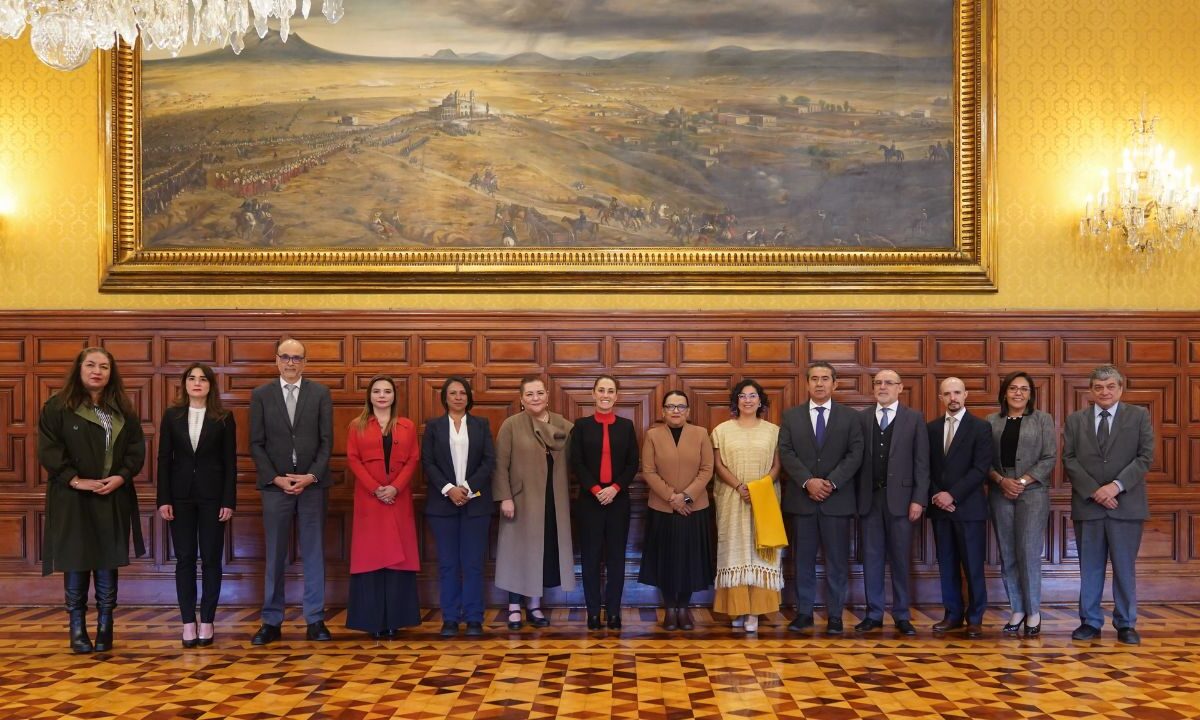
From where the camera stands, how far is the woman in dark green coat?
5.64 metres

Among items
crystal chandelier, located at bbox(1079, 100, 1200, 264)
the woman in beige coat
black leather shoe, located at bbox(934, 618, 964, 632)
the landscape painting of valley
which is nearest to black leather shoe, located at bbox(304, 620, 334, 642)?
the woman in beige coat

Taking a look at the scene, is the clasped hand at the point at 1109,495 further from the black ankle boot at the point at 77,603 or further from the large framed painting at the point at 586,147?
the black ankle boot at the point at 77,603

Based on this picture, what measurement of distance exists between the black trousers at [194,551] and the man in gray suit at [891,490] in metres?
3.73

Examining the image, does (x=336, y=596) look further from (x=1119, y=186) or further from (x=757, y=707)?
(x=1119, y=186)

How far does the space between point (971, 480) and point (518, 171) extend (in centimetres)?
355

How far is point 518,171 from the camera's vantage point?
23.4 ft

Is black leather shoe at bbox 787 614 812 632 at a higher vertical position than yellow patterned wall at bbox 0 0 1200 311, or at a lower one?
lower

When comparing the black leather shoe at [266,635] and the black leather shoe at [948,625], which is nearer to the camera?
the black leather shoe at [266,635]

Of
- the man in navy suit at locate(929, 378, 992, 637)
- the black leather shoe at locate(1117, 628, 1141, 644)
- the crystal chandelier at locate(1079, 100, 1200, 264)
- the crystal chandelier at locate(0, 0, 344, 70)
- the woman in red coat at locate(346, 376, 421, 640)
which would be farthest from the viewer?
the crystal chandelier at locate(1079, 100, 1200, 264)

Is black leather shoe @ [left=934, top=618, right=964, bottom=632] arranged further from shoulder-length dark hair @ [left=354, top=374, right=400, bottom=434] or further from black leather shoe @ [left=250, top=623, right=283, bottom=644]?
black leather shoe @ [left=250, top=623, right=283, bottom=644]

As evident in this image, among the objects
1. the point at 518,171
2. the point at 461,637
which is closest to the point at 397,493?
the point at 461,637

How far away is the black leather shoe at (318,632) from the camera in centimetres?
595

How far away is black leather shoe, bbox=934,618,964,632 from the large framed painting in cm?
226

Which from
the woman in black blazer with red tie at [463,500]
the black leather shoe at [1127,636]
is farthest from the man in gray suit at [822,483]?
the woman in black blazer with red tie at [463,500]
